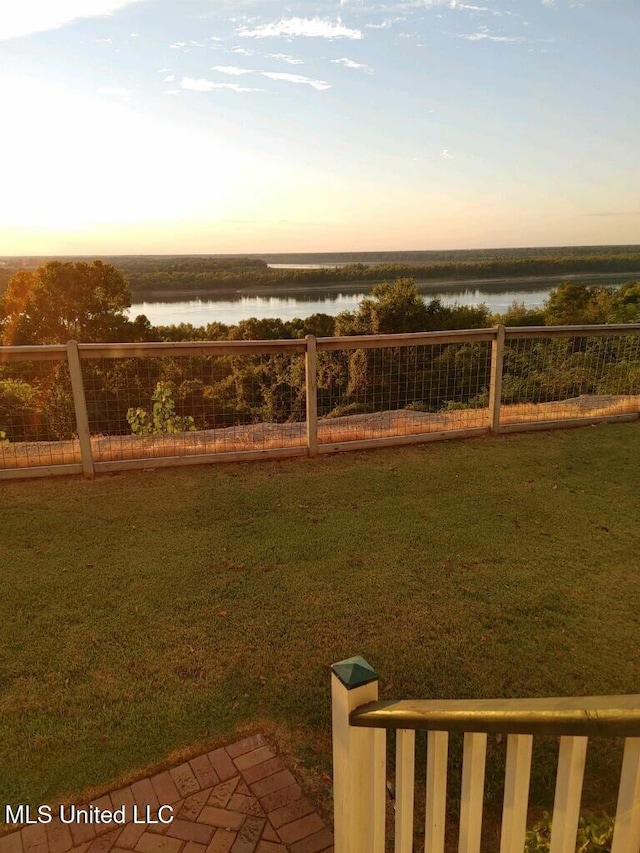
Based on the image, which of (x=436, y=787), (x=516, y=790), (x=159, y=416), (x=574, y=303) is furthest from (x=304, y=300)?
(x=516, y=790)

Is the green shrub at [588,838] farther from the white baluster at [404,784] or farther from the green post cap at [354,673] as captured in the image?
the green post cap at [354,673]

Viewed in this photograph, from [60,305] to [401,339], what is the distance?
3437 cm

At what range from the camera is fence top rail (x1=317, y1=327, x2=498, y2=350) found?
21.1ft

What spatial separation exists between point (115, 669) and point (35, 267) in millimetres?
40162

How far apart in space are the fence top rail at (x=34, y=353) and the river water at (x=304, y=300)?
128ft

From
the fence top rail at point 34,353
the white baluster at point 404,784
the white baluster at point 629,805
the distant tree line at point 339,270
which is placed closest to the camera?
the white baluster at point 629,805

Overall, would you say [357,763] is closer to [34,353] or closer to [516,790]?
[516,790]

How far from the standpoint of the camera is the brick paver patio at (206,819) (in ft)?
6.72

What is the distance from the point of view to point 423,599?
12.1ft

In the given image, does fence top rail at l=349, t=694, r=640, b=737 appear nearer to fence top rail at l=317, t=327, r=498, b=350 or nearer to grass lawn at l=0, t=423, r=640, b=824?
grass lawn at l=0, t=423, r=640, b=824

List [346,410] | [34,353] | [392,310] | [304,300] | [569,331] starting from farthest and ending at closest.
A: [304,300], [392,310], [346,410], [569,331], [34,353]

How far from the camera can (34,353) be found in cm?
565

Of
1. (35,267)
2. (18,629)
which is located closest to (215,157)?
(18,629)

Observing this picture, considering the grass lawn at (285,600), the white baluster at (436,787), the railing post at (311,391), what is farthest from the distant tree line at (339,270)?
the white baluster at (436,787)
